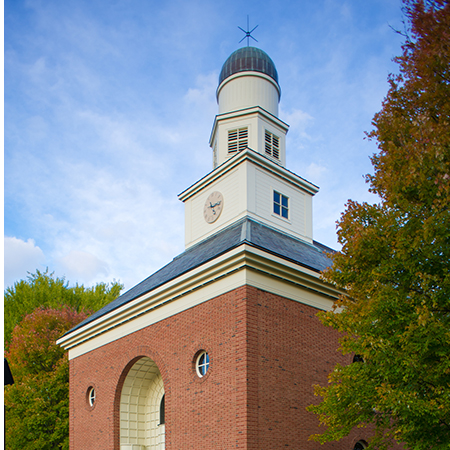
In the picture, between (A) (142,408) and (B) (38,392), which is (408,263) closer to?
(A) (142,408)

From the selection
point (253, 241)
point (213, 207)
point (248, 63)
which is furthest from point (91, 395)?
point (248, 63)

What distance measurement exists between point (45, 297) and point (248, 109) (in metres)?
24.7

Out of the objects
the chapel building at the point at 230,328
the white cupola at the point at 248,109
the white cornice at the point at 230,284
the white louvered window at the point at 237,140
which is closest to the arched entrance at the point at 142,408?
the chapel building at the point at 230,328

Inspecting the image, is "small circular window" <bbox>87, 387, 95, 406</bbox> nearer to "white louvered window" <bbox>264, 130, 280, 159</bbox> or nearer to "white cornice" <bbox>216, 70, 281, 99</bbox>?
"white louvered window" <bbox>264, 130, 280, 159</bbox>

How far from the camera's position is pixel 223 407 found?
12.2 m

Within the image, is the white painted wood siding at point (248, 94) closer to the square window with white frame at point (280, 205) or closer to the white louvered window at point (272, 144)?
the white louvered window at point (272, 144)

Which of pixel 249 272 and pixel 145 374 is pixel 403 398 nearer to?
pixel 249 272

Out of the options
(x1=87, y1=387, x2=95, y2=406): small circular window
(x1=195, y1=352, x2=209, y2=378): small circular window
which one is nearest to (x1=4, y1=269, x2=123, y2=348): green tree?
(x1=87, y1=387, x2=95, y2=406): small circular window

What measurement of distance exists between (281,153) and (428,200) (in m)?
13.4

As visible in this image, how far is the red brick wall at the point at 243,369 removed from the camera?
11.9 m

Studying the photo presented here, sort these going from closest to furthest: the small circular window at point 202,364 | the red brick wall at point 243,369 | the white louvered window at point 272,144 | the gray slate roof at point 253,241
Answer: the red brick wall at point 243,369, the small circular window at point 202,364, the gray slate roof at point 253,241, the white louvered window at point 272,144

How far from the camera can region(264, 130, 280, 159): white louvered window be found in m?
20.8

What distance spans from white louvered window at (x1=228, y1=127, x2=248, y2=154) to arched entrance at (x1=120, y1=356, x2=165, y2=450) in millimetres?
9564

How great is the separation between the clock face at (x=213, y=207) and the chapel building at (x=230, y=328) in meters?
0.06
